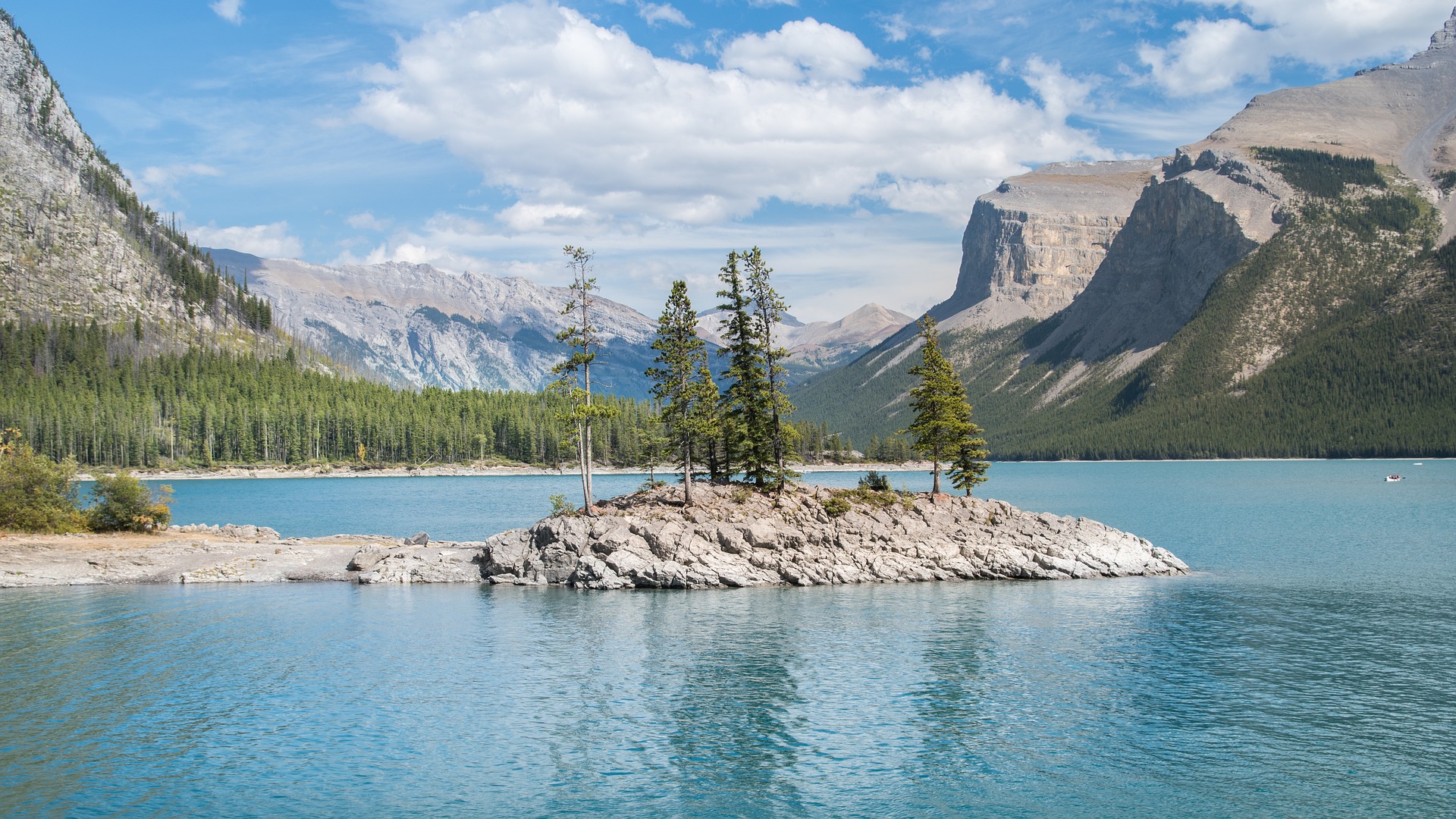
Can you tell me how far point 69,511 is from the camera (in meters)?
59.7

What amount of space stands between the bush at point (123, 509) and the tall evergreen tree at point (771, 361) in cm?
3973

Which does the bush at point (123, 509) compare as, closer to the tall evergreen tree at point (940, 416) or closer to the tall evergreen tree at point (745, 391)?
the tall evergreen tree at point (745, 391)

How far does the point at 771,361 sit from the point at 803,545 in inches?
569

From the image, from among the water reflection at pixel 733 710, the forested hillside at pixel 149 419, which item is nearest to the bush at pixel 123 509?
the water reflection at pixel 733 710

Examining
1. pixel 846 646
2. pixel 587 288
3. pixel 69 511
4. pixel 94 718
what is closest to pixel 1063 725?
pixel 846 646

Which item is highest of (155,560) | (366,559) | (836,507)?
(836,507)

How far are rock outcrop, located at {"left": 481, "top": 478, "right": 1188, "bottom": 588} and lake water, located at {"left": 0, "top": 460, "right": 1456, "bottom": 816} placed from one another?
2339 millimetres

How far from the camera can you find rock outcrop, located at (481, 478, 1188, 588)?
5319 cm

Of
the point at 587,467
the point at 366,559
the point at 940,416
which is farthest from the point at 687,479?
the point at 940,416

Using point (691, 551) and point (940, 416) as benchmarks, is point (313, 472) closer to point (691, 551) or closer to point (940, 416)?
point (940, 416)

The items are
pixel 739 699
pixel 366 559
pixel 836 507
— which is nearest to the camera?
pixel 739 699

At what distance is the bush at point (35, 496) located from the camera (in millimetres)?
56562

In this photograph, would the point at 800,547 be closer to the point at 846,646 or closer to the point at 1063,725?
the point at 846,646

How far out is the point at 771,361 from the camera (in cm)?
6431
